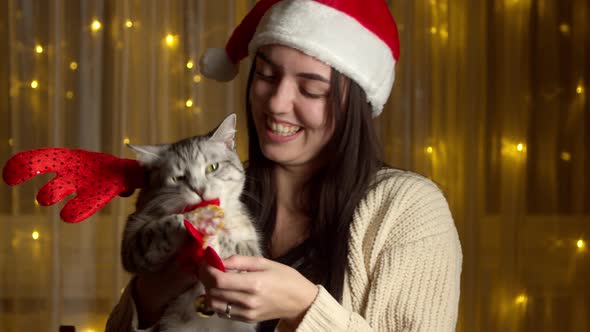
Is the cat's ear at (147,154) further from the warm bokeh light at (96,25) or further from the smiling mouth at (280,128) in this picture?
the warm bokeh light at (96,25)

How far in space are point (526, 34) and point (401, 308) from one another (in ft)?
6.32

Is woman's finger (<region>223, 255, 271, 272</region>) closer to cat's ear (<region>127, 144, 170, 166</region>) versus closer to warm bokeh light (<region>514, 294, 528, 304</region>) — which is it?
cat's ear (<region>127, 144, 170, 166</region>)

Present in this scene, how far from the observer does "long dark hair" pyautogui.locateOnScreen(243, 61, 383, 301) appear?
1.32 m

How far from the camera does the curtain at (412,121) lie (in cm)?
279

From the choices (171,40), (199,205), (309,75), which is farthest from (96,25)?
(199,205)

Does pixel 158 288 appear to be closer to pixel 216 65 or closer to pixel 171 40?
pixel 216 65

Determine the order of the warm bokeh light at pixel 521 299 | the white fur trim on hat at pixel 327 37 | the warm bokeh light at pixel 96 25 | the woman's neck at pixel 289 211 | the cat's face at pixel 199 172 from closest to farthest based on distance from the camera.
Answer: the cat's face at pixel 199 172
the white fur trim on hat at pixel 327 37
the woman's neck at pixel 289 211
the warm bokeh light at pixel 96 25
the warm bokeh light at pixel 521 299

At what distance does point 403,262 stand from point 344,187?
0.65 ft

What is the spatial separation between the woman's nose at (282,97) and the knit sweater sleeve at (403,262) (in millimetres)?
251

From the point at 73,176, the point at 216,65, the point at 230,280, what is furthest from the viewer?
the point at 216,65

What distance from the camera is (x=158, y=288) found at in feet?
3.74

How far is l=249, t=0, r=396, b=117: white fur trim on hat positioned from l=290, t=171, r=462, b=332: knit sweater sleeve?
0.23 m

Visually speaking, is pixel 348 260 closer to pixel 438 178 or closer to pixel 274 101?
pixel 274 101

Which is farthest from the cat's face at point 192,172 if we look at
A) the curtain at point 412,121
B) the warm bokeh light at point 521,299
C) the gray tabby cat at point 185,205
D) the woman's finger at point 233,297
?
the warm bokeh light at point 521,299
